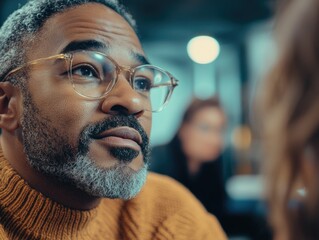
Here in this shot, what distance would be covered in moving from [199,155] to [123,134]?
61.9 inches

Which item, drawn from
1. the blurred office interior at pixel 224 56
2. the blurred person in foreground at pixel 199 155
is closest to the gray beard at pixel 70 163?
the blurred person in foreground at pixel 199 155

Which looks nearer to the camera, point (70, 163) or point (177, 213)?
point (70, 163)

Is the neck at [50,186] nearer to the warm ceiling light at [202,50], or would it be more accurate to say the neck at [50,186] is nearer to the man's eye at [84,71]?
the man's eye at [84,71]

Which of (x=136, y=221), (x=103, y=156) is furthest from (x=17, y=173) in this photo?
(x=136, y=221)

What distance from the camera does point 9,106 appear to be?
124 cm

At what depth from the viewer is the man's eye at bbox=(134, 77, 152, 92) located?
3.95ft

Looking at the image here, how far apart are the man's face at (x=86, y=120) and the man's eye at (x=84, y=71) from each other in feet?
0.09

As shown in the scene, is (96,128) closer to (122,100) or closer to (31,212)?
(122,100)

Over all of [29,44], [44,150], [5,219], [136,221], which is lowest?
[136,221]

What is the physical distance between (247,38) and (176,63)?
35.3 inches

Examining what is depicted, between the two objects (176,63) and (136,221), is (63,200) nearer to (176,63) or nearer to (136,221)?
(136,221)

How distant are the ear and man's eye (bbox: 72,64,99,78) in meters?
0.16

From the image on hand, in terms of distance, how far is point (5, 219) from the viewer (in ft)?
3.87

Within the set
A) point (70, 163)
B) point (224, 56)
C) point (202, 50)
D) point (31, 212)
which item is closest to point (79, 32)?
point (70, 163)
